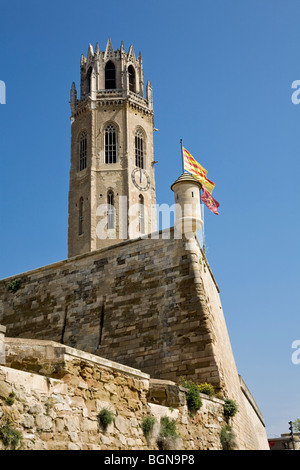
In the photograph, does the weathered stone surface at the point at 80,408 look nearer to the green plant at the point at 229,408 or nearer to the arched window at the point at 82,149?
the green plant at the point at 229,408

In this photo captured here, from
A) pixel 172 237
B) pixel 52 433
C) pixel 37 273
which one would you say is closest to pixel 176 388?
pixel 52 433

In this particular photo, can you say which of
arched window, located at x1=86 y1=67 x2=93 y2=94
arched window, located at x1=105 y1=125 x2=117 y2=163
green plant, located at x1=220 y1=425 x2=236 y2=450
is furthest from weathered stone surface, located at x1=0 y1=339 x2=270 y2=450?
arched window, located at x1=86 y1=67 x2=93 y2=94

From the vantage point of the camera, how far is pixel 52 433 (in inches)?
289

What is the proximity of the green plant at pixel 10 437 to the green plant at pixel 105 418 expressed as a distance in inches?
69.6

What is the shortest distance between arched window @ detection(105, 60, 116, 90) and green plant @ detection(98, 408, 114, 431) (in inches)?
2003

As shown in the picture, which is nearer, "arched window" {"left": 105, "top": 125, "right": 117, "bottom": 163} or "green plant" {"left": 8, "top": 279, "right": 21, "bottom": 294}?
"green plant" {"left": 8, "top": 279, "right": 21, "bottom": 294}

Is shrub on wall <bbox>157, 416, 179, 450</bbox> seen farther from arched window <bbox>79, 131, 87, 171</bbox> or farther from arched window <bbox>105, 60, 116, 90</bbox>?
arched window <bbox>105, 60, 116, 90</bbox>

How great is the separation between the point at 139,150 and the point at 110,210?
763 cm

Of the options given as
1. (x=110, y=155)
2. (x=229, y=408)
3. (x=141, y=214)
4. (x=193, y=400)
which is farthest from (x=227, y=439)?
(x=110, y=155)

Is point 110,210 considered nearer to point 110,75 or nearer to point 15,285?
point 110,75

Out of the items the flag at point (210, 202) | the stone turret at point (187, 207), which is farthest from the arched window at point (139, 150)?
the stone turret at point (187, 207)

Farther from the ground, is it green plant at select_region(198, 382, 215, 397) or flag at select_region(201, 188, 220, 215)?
flag at select_region(201, 188, 220, 215)

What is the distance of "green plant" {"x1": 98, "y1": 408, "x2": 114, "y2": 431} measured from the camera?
27.2 feet
